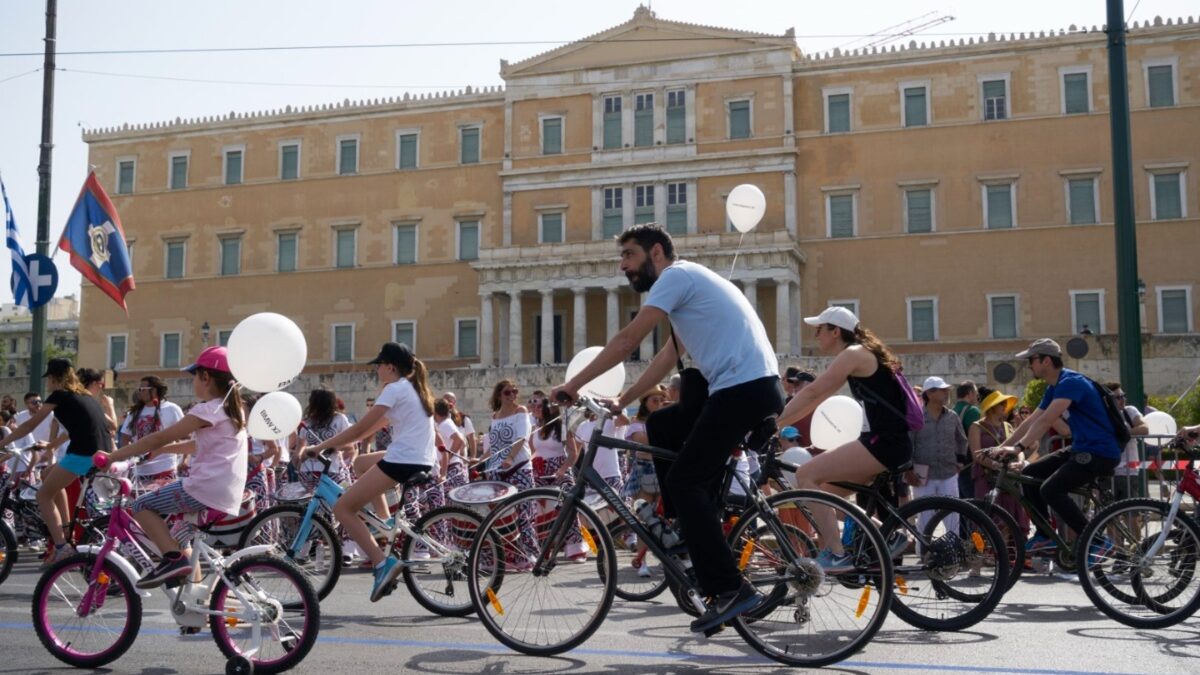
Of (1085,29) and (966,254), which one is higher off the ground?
(1085,29)

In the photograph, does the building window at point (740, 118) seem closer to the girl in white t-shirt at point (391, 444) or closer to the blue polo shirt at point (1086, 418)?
the blue polo shirt at point (1086, 418)

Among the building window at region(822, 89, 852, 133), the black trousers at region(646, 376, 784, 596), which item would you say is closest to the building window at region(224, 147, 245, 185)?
the building window at region(822, 89, 852, 133)

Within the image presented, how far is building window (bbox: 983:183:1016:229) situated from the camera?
39.9m

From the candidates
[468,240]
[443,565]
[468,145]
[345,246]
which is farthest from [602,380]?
[345,246]

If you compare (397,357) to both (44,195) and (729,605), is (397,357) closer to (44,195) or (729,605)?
(729,605)

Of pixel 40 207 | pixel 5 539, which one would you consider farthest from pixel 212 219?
pixel 5 539

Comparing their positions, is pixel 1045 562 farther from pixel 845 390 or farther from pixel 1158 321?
pixel 1158 321

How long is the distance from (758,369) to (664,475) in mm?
616

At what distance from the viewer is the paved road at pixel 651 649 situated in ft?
17.4

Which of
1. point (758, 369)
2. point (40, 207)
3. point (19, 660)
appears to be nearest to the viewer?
point (758, 369)

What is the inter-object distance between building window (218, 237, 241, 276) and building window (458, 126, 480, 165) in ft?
33.0

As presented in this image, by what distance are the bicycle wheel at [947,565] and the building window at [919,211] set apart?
36.0m

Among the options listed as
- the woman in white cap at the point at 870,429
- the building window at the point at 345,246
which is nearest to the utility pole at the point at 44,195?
the woman in white cap at the point at 870,429

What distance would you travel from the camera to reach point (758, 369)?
5.26 metres
